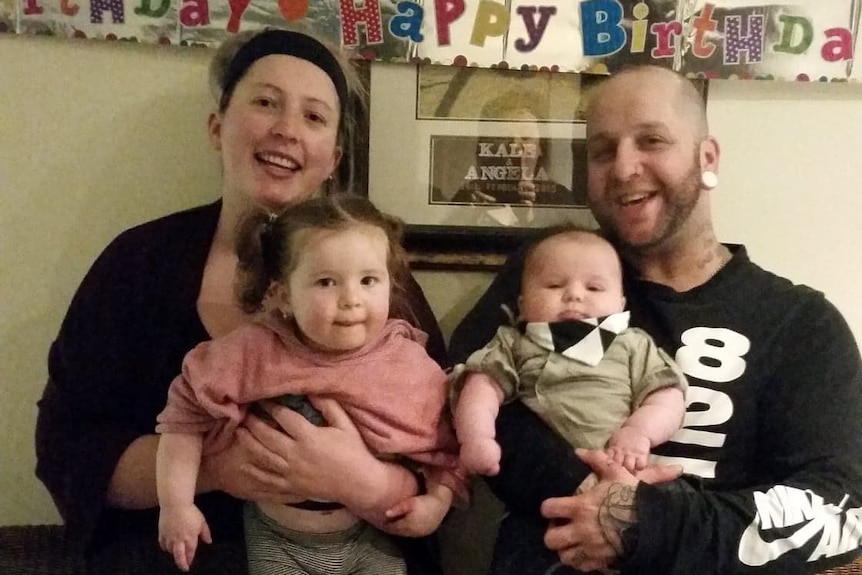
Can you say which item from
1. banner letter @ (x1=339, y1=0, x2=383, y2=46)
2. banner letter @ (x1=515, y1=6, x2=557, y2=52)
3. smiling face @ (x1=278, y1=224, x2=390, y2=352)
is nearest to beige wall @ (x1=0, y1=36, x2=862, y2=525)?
banner letter @ (x1=339, y1=0, x2=383, y2=46)

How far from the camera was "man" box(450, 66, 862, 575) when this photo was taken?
109cm

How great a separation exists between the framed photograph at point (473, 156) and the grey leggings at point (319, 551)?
635mm

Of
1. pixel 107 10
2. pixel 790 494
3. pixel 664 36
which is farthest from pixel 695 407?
pixel 107 10

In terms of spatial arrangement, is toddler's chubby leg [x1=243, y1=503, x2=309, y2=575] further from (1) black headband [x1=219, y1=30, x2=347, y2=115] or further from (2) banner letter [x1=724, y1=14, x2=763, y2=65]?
(2) banner letter [x1=724, y1=14, x2=763, y2=65]

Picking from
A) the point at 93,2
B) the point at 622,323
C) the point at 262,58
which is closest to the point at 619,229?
the point at 622,323

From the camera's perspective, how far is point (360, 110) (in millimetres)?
1588

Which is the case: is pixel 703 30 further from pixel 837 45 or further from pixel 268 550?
pixel 268 550

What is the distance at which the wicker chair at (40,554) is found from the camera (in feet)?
4.60

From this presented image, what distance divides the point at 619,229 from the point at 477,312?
30cm

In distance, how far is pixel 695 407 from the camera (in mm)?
1262

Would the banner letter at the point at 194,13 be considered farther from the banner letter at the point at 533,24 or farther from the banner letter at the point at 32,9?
the banner letter at the point at 533,24

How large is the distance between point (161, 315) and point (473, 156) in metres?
0.69

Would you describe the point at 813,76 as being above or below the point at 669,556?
above

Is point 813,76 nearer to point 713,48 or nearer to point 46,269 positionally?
point 713,48
